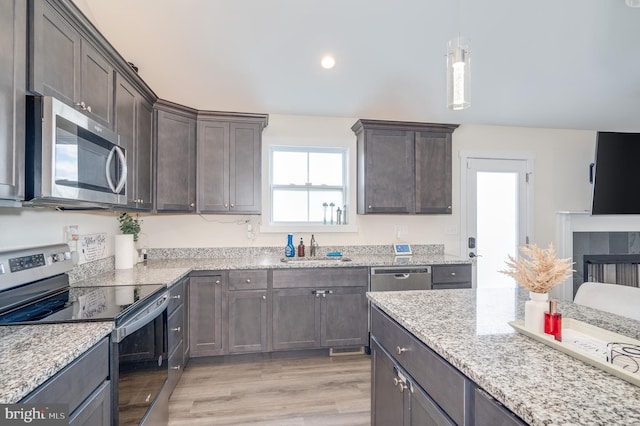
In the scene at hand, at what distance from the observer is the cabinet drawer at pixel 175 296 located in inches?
91.0

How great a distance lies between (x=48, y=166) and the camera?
1.34 m

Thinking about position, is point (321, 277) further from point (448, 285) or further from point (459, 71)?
point (459, 71)

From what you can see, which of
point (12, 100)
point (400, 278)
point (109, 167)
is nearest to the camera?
point (12, 100)

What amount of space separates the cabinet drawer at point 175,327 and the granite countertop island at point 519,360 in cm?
150

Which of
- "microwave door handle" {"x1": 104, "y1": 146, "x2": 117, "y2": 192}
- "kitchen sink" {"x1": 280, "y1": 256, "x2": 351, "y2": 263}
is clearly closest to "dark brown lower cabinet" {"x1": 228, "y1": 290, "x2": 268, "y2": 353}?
"kitchen sink" {"x1": 280, "y1": 256, "x2": 351, "y2": 263}

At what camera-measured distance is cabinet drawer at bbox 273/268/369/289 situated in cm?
302

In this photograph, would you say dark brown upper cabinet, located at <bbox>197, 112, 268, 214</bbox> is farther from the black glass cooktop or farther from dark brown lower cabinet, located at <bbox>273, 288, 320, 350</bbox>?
the black glass cooktop

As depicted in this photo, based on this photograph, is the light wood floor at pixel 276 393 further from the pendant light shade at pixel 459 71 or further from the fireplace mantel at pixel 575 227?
the fireplace mantel at pixel 575 227

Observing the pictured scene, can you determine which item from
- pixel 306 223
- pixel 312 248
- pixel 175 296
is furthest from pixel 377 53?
pixel 175 296

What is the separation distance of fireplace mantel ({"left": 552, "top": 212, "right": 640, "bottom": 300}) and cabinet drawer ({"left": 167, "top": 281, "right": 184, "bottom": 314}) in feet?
13.8

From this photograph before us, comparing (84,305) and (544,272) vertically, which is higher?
(544,272)

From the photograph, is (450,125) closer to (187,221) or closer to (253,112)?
(253,112)

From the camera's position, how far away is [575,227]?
13.6 ft

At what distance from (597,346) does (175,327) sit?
2422 mm
